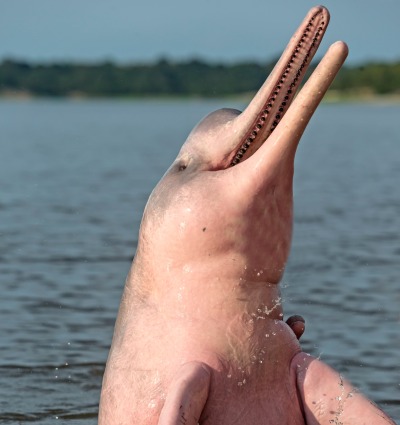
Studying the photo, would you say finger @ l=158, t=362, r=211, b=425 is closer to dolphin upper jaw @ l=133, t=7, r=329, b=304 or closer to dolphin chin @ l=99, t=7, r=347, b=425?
dolphin chin @ l=99, t=7, r=347, b=425

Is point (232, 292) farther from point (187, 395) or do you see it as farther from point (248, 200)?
point (187, 395)

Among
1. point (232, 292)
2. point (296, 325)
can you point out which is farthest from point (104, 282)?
point (232, 292)

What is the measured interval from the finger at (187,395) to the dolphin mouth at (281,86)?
44.8 inches

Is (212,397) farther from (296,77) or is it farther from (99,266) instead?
(99,266)

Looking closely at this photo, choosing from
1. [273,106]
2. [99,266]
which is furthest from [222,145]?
[99,266]

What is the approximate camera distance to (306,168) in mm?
40469

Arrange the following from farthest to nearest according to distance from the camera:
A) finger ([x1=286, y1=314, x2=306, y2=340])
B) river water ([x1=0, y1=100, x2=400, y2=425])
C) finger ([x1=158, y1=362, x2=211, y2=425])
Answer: river water ([x1=0, y1=100, x2=400, y2=425]) < finger ([x1=286, y1=314, x2=306, y2=340]) < finger ([x1=158, y1=362, x2=211, y2=425])

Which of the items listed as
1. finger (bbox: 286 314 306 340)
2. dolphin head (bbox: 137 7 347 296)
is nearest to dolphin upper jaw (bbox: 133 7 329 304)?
dolphin head (bbox: 137 7 347 296)

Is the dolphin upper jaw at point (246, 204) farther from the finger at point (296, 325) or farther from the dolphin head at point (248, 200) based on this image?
the finger at point (296, 325)

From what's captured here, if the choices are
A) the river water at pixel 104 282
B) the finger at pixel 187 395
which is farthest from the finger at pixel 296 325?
the finger at pixel 187 395

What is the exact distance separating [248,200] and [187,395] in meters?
1.03

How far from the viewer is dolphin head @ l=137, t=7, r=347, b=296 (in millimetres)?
6883

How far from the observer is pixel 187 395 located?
673 centimetres

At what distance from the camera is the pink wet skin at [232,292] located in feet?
22.7
